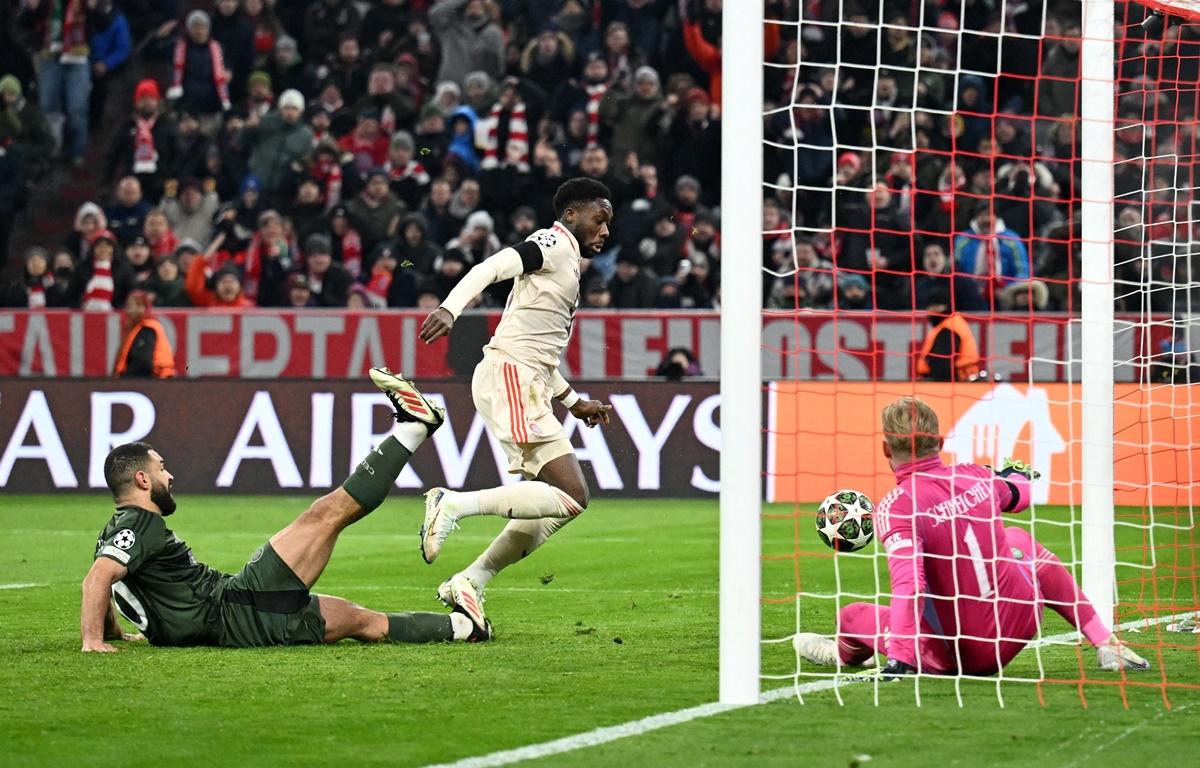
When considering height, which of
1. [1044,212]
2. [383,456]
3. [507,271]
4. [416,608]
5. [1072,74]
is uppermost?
[1072,74]

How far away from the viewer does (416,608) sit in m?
9.17

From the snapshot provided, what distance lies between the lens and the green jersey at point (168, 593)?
286 inches

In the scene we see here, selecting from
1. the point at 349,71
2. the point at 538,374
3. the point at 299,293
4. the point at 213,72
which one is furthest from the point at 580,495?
the point at 213,72

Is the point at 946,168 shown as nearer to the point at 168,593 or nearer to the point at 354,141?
the point at 354,141

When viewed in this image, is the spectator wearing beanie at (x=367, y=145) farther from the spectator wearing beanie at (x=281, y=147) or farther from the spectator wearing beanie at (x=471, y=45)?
the spectator wearing beanie at (x=471, y=45)

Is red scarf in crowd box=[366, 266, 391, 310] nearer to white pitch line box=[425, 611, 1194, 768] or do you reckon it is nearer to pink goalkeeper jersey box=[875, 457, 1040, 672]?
white pitch line box=[425, 611, 1194, 768]

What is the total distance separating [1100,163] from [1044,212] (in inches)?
439

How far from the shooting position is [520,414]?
822 cm

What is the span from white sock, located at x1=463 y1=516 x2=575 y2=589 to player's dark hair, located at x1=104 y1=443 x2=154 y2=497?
1579mm

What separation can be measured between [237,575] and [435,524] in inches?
32.9

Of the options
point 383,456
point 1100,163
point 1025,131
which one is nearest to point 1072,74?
point 1025,131

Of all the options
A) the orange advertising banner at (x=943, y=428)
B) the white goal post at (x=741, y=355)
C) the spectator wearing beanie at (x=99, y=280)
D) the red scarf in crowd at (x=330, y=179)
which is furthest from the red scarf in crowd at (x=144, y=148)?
the white goal post at (x=741, y=355)

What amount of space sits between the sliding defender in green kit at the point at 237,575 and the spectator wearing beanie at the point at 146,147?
13161 millimetres

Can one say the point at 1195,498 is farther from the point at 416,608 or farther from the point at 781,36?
the point at 781,36
